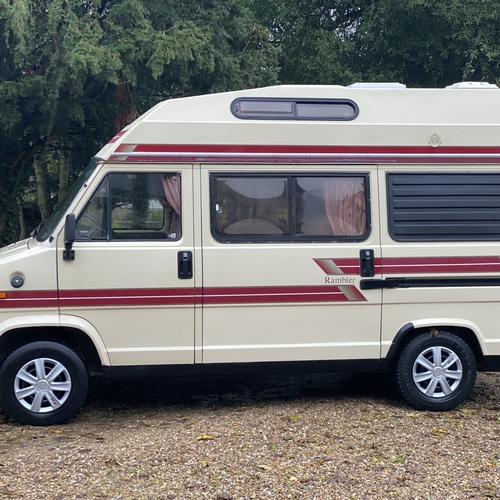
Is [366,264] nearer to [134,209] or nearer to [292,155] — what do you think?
[292,155]

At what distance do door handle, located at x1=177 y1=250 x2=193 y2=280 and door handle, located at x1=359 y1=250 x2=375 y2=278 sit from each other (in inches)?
59.3

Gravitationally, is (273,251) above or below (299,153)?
below

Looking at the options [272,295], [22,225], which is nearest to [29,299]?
[272,295]

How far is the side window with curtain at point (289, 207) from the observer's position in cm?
621

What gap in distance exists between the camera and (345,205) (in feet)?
21.0

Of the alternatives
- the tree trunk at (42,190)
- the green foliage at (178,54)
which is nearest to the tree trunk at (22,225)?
the green foliage at (178,54)

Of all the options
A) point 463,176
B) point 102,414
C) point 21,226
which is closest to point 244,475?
point 102,414

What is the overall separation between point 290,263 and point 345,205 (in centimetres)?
74

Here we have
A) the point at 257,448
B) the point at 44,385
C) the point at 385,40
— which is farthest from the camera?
the point at 385,40

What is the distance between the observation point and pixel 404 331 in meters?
6.39

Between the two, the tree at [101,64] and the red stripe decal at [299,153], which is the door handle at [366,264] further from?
the tree at [101,64]

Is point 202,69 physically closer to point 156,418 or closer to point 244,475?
point 156,418

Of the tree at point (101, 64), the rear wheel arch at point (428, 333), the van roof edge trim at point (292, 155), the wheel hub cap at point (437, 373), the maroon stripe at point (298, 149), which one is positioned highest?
the tree at point (101, 64)

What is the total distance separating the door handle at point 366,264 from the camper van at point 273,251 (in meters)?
0.01
